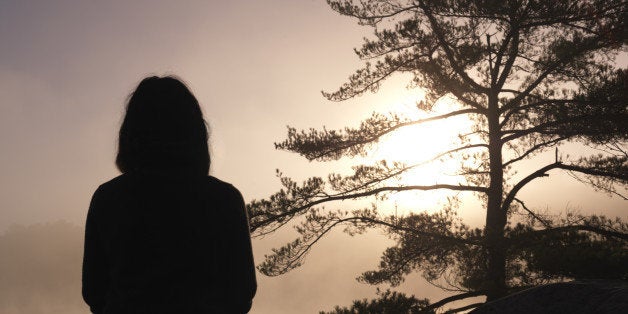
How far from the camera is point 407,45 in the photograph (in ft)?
37.7

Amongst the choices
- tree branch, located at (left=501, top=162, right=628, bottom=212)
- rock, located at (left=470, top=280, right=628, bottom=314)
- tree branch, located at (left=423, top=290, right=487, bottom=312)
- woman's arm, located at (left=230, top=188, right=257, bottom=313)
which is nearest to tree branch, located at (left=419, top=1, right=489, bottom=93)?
tree branch, located at (left=501, top=162, right=628, bottom=212)


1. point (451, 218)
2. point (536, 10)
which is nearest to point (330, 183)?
point (451, 218)

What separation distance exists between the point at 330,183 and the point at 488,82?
3925 mm

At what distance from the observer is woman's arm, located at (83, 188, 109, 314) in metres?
2.37

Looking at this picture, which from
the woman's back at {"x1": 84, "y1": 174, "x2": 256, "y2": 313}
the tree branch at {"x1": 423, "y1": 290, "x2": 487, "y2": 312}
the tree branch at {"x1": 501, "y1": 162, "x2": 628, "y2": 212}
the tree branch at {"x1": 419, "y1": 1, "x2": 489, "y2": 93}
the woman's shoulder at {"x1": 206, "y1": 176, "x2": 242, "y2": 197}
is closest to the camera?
the woman's back at {"x1": 84, "y1": 174, "x2": 256, "y2": 313}

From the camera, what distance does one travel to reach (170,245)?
2.20 metres

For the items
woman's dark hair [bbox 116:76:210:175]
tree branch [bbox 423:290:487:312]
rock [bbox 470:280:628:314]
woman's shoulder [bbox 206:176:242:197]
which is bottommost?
tree branch [bbox 423:290:487:312]

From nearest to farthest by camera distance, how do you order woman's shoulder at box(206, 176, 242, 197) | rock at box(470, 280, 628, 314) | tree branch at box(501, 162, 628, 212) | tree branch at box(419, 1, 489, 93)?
1. woman's shoulder at box(206, 176, 242, 197)
2. rock at box(470, 280, 628, 314)
3. tree branch at box(419, 1, 489, 93)
4. tree branch at box(501, 162, 628, 212)

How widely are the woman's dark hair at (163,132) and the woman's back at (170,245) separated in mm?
85

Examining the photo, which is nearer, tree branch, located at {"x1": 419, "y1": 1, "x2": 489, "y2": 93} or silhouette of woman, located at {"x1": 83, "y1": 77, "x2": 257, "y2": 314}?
silhouette of woman, located at {"x1": 83, "y1": 77, "x2": 257, "y2": 314}

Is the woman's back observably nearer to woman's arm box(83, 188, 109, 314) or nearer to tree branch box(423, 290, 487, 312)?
woman's arm box(83, 188, 109, 314)

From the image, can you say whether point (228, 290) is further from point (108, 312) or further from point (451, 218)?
point (451, 218)

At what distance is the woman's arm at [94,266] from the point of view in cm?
237

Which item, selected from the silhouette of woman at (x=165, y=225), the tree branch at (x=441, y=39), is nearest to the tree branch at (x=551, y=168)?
the tree branch at (x=441, y=39)
